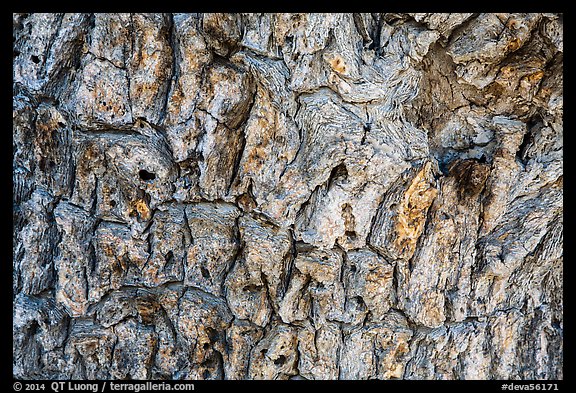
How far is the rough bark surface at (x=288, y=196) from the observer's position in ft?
6.54

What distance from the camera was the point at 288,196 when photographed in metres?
2.01

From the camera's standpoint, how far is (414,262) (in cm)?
207

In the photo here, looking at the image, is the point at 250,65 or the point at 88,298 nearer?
the point at 250,65

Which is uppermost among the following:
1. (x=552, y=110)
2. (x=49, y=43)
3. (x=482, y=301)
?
(x=49, y=43)

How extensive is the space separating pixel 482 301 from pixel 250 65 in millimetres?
1579

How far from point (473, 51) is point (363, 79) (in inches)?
21.5

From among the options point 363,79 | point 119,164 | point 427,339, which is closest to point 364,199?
point 363,79

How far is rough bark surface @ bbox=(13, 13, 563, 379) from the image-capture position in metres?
1.99

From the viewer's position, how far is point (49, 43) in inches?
80.7

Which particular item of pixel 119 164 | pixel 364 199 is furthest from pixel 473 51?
pixel 119 164

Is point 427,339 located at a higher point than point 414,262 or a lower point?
lower

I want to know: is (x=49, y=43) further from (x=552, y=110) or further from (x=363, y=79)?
(x=552, y=110)

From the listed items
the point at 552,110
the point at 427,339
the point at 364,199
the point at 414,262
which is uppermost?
the point at 552,110

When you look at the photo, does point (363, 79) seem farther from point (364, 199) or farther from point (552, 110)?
point (552, 110)
